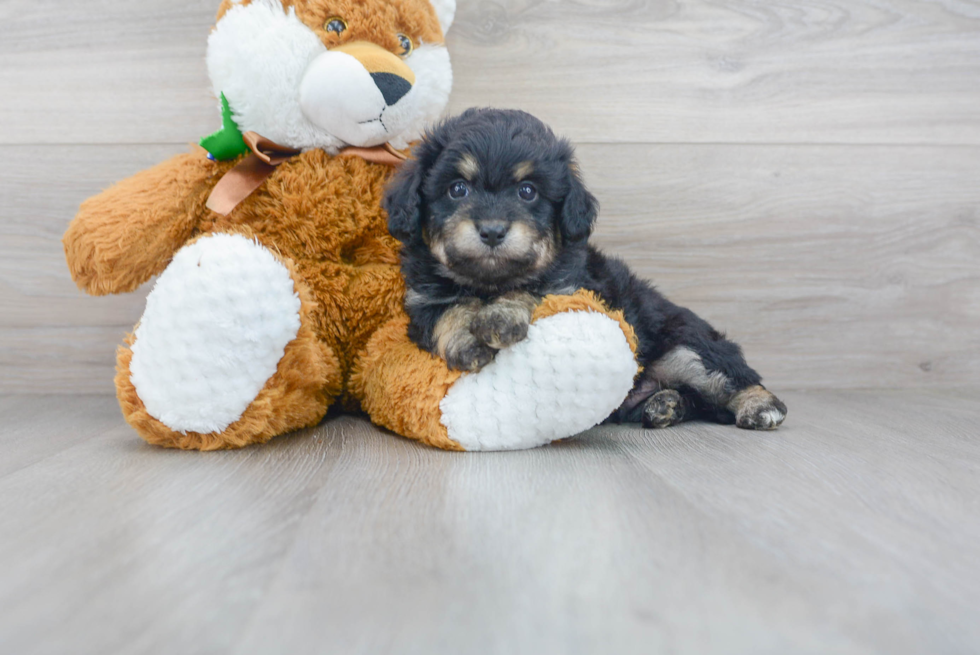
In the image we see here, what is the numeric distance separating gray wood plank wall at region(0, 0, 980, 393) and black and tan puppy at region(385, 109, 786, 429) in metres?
0.63

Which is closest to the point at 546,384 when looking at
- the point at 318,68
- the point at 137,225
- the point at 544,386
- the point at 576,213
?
the point at 544,386

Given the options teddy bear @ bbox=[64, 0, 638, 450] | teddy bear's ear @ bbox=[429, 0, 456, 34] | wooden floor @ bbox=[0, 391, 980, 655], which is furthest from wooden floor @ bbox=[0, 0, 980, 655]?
teddy bear's ear @ bbox=[429, 0, 456, 34]

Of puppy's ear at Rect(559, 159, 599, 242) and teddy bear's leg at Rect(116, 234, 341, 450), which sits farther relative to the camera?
puppy's ear at Rect(559, 159, 599, 242)

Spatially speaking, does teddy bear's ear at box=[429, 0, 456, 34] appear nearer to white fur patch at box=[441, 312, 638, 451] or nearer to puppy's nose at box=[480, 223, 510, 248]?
puppy's nose at box=[480, 223, 510, 248]

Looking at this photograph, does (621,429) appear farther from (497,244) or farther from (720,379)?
(497,244)

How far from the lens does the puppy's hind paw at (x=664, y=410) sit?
1.83 m

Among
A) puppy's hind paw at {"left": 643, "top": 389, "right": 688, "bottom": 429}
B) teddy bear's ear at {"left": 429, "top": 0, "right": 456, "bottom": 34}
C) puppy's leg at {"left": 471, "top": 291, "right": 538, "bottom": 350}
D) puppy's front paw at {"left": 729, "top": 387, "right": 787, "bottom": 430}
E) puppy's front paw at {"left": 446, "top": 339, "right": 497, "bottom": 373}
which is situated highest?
teddy bear's ear at {"left": 429, "top": 0, "right": 456, "bottom": 34}

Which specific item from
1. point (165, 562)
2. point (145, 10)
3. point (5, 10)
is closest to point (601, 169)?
point (145, 10)

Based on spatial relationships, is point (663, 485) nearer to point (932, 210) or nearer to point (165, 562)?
point (165, 562)

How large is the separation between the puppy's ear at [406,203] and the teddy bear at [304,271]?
0.18 metres

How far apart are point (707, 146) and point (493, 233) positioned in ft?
4.04

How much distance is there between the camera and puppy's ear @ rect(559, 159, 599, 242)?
160 centimetres

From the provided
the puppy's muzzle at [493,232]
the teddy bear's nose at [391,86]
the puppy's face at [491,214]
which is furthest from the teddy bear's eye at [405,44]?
the puppy's muzzle at [493,232]

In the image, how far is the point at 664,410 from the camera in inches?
72.3
